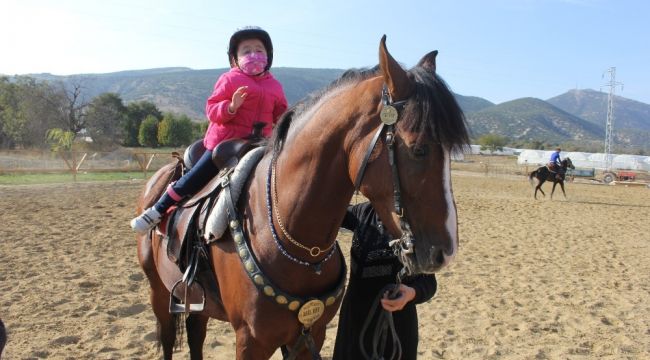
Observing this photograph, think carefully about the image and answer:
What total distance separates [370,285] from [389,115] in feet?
3.84

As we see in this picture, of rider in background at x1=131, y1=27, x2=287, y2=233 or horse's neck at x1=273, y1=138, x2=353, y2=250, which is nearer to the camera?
horse's neck at x1=273, y1=138, x2=353, y2=250

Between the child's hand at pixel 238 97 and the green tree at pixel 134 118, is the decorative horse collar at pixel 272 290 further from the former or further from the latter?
the green tree at pixel 134 118

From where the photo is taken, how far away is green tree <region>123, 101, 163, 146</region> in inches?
1991

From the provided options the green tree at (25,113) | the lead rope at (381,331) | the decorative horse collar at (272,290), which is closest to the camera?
the decorative horse collar at (272,290)

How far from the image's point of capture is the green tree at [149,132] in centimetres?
4775

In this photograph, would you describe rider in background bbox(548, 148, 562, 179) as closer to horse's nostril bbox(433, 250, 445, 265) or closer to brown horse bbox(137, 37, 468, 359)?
brown horse bbox(137, 37, 468, 359)

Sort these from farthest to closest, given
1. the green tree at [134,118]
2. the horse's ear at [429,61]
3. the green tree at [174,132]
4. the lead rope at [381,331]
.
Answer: the green tree at [134,118] → the green tree at [174,132] → the lead rope at [381,331] → the horse's ear at [429,61]

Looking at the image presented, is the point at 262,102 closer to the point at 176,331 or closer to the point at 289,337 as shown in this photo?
the point at 289,337

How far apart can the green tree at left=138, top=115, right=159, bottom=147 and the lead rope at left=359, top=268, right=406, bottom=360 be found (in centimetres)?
4930

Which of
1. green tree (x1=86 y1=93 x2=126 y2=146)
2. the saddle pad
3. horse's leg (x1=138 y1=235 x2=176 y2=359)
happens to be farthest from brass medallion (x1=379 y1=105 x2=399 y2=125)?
green tree (x1=86 y1=93 x2=126 y2=146)

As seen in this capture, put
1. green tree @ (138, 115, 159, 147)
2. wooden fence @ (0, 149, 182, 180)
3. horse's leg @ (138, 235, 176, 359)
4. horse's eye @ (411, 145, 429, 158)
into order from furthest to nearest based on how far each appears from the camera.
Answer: green tree @ (138, 115, 159, 147)
wooden fence @ (0, 149, 182, 180)
horse's leg @ (138, 235, 176, 359)
horse's eye @ (411, 145, 429, 158)

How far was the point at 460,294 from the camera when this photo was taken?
6.30 metres

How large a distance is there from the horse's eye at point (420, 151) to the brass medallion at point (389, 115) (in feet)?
0.43

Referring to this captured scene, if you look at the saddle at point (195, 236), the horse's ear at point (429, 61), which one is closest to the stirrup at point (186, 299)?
the saddle at point (195, 236)
